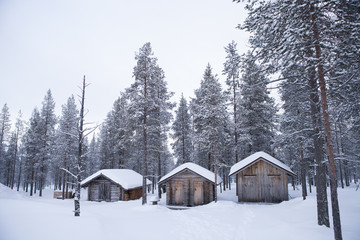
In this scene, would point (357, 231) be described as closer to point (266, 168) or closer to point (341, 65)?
point (341, 65)

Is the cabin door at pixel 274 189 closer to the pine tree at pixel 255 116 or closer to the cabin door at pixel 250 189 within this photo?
the cabin door at pixel 250 189

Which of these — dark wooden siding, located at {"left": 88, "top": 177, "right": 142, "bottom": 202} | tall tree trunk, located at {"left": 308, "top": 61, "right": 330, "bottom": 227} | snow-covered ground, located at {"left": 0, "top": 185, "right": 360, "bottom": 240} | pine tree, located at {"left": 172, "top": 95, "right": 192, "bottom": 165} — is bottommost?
dark wooden siding, located at {"left": 88, "top": 177, "right": 142, "bottom": 202}

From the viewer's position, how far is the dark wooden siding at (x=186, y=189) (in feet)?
67.7

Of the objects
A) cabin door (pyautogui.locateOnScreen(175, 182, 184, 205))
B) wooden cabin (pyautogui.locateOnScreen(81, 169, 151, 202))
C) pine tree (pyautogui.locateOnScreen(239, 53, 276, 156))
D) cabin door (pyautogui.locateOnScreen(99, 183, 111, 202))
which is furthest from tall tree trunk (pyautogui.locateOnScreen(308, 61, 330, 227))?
cabin door (pyautogui.locateOnScreen(99, 183, 111, 202))

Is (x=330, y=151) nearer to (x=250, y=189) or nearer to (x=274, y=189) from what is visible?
(x=274, y=189)

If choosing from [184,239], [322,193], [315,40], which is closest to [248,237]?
[184,239]

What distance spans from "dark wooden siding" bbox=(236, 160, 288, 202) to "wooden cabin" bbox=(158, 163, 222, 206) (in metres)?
3.44

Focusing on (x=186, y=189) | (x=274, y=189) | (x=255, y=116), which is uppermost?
(x=255, y=116)

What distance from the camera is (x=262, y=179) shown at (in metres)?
20.6

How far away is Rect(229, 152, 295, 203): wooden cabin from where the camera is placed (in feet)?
65.6

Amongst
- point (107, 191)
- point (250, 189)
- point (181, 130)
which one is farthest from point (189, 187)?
point (107, 191)

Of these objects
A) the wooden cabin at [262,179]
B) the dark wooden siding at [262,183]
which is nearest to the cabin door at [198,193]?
the wooden cabin at [262,179]

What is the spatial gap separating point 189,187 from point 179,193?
1321mm

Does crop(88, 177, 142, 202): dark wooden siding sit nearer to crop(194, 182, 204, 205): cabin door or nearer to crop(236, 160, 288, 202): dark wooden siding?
crop(194, 182, 204, 205): cabin door
